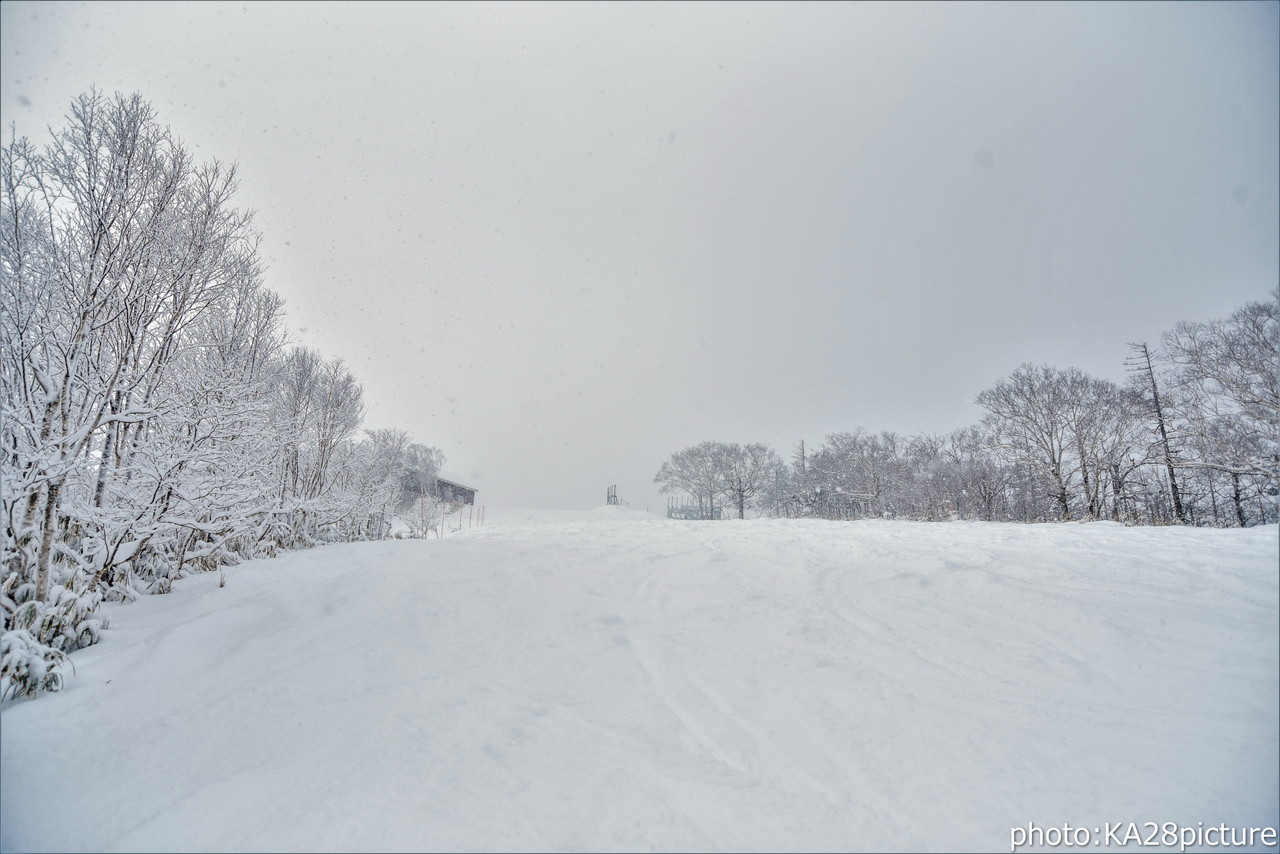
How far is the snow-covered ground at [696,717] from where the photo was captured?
209 cm

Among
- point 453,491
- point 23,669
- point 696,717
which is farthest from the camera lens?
point 453,491

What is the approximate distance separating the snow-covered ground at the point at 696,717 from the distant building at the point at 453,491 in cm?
3036

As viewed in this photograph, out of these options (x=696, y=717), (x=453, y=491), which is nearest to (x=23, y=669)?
(x=696, y=717)

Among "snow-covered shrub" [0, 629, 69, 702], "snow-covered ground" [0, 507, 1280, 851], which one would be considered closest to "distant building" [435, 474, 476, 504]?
"snow-covered shrub" [0, 629, 69, 702]

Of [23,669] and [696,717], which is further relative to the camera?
[23,669]

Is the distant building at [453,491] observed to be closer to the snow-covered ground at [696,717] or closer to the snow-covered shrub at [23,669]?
Result: the snow-covered shrub at [23,669]

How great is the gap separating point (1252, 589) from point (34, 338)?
10.8m

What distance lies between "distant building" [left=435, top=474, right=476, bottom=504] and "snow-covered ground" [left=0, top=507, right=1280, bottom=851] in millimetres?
30360

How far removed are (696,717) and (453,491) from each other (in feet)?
124

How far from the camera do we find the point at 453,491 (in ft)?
121

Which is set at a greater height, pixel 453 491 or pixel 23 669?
pixel 453 491

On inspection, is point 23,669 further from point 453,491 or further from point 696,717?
point 453,491

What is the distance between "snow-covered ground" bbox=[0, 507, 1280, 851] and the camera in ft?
6.84

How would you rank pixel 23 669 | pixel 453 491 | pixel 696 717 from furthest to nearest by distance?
pixel 453 491 → pixel 23 669 → pixel 696 717
